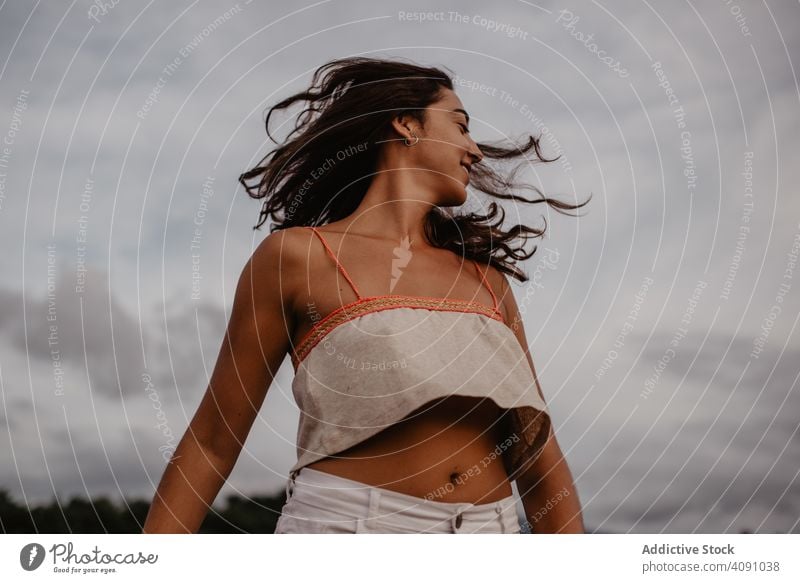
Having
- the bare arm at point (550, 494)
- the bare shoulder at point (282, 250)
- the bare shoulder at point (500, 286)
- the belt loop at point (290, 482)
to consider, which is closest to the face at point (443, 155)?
the bare shoulder at point (500, 286)

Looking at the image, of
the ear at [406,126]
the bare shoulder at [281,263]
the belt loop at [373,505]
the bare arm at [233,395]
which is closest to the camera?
the belt loop at [373,505]

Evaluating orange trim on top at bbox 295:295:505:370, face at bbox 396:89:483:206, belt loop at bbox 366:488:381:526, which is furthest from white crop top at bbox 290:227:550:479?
face at bbox 396:89:483:206

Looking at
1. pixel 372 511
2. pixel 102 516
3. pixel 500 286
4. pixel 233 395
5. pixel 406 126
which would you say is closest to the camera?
pixel 372 511

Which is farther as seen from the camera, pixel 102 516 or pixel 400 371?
pixel 102 516

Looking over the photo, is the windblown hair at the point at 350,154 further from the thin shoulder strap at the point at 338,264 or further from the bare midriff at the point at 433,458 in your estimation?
the bare midriff at the point at 433,458

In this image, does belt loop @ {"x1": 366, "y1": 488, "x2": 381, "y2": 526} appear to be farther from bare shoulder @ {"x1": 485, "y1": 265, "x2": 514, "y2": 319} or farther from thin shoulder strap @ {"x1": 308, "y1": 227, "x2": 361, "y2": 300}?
bare shoulder @ {"x1": 485, "y1": 265, "x2": 514, "y2": 319}

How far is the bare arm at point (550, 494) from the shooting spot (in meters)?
2.62

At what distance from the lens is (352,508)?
2.29 metres

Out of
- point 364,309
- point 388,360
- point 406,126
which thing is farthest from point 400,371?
point 406,126

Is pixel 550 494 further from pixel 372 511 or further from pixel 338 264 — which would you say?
pixel 338 264

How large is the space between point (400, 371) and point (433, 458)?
23 cm

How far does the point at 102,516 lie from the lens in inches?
221

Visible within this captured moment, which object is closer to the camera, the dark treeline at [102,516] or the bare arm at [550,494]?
the bare arm at [550,494]
